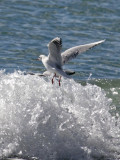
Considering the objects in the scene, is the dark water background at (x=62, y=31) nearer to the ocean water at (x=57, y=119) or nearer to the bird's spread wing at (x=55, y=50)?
the ocean water at (x=57, y=119)

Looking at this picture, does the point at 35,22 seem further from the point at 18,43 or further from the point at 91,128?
the point at 91,128

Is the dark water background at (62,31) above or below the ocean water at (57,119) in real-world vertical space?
above

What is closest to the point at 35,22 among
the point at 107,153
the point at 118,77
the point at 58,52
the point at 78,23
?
the point at 78,23

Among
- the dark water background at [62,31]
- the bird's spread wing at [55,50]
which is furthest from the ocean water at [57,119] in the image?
the dark water background at [62,31]

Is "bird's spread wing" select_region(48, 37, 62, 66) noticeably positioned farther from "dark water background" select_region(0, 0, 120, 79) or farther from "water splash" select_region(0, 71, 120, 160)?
"dark water background" select_region(0, 0, 120, 79)

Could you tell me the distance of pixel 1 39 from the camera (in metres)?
15.3

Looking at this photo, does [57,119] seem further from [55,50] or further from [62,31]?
[62,31]

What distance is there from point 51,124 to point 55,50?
1420 millimetres

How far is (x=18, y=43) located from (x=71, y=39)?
71.4 inches

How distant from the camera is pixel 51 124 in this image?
8297mm

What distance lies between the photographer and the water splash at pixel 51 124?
810 centimetres

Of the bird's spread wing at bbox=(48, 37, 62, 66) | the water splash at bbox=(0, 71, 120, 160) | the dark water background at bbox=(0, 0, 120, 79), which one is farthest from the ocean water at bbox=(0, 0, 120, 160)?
the dark water background at bbox=(0, 0, 120, 79)

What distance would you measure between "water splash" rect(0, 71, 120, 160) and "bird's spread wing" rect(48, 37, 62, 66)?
1.79ft

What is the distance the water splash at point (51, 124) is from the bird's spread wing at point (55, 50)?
0.55 metres
